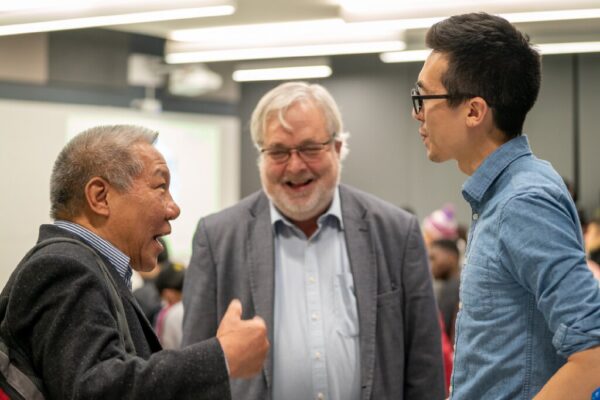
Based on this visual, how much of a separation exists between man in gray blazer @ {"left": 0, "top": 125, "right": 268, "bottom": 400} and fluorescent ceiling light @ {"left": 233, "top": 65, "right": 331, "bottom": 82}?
716 centimetres

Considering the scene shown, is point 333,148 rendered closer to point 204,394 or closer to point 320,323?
point 320,323

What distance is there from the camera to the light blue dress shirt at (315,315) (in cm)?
238

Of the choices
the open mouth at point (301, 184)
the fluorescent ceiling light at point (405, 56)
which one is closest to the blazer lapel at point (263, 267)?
the open mouth at point (301, 184)

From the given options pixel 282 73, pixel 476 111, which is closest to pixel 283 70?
pixel 282 73

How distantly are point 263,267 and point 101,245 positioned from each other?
2.94 feet

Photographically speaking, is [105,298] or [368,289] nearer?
[105,298]

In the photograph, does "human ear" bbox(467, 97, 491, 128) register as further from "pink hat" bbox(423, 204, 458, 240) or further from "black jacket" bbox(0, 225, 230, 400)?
"pink hat" bbox(423, 204, 458, 240)

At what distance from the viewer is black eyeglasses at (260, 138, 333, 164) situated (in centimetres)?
255

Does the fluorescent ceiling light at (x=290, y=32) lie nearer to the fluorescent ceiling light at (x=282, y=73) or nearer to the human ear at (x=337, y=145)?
the fluorescent ceiling light at (x=282, y=73)

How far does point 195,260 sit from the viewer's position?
2545mm

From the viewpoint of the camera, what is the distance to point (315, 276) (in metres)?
2.48

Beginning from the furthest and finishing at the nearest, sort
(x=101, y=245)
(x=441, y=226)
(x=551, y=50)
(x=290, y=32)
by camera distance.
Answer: (x=551, y=50) < (x=441, y=226) < (x=290, y=32) < (x=101, y=245)

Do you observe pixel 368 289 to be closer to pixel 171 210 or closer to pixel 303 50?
pixel 171 210

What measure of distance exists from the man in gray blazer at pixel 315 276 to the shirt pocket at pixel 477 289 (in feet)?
2.61
